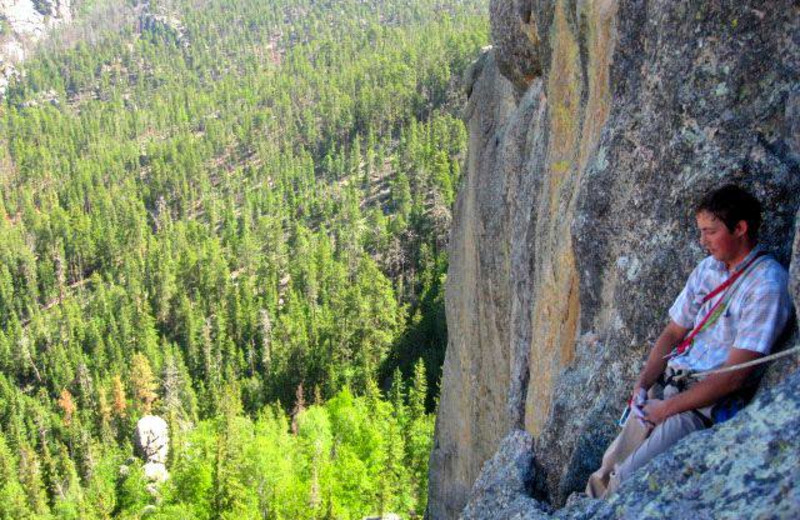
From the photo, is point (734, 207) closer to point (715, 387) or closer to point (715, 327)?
point (715, 327)

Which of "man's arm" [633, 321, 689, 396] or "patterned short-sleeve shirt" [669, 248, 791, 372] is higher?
"patterned short-sleeve shirt" [669, 248, 791, 372]

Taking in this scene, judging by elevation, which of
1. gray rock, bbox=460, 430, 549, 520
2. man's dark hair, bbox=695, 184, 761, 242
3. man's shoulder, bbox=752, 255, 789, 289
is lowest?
gray rock, bbox=460, 430, 549, 520

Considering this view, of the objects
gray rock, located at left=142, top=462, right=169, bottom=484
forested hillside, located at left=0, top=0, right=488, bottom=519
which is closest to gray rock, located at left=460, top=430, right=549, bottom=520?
forested hillside, located at left=0, top=0, right=488, bottom=519

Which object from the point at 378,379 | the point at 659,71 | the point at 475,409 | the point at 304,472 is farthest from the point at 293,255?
the point at 659,71

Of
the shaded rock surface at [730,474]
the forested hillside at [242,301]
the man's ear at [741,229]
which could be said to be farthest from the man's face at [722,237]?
the forested hillside at [242,301]

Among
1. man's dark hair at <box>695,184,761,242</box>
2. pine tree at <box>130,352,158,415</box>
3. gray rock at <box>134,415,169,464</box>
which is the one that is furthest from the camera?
pine tree at <box>130,352,158,415</box>

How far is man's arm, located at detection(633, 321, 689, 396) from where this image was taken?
5828 millimetres

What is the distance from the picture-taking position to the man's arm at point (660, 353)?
583 centimetres

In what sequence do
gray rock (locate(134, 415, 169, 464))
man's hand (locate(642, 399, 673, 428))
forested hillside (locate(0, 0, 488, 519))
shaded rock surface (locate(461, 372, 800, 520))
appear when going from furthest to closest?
gray rock (locate(134, 415, 169, 464)), forested hillside (locate(0, 0, 488, 519)), man's hand (locate(642, 399, 673, 428)), shaded rock surface (locate(461, 372, 800, 520))

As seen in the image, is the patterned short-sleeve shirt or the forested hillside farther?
the forested hillside

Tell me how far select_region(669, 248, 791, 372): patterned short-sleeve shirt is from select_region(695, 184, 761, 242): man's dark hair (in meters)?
0.25

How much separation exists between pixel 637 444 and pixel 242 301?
8532cm

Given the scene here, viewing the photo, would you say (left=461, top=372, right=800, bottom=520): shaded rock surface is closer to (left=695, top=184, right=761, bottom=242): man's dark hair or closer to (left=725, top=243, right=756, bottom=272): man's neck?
(left=725, top=243, right=756, bottom=272): man's neck

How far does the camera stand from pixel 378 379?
70.0 m
